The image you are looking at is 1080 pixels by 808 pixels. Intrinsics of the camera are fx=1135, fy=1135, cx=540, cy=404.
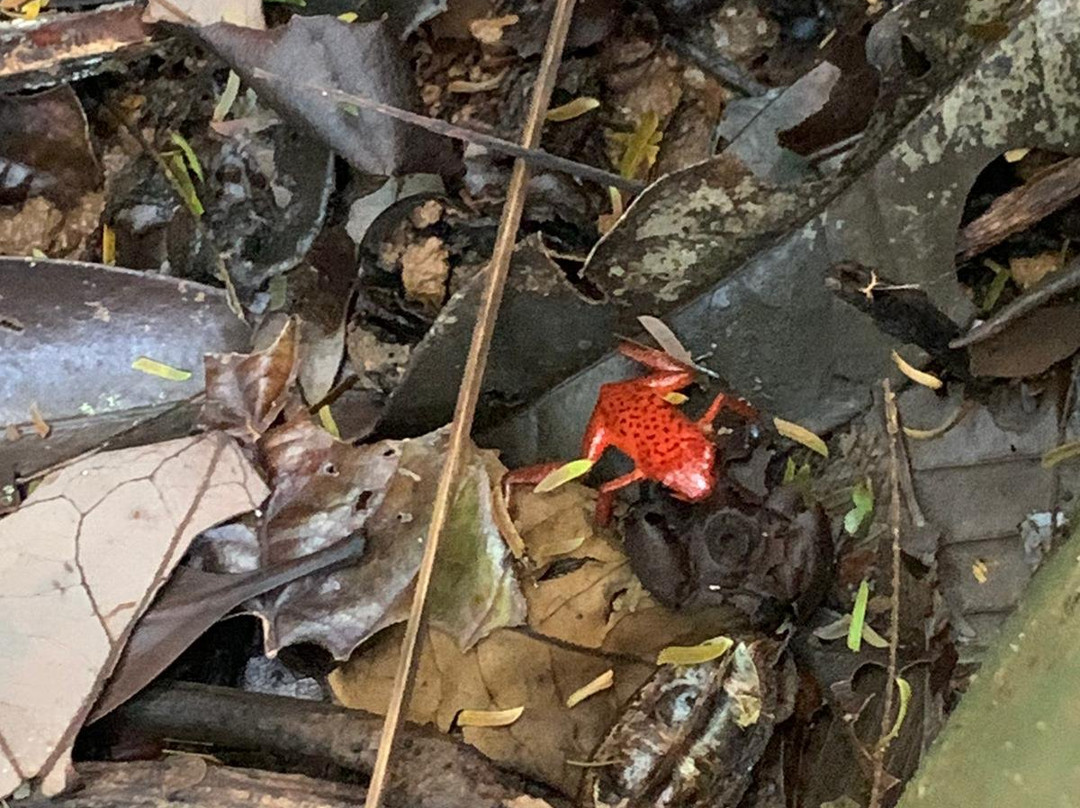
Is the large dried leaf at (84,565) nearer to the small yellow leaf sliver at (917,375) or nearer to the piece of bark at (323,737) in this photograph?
the piece of bark at (323,737)

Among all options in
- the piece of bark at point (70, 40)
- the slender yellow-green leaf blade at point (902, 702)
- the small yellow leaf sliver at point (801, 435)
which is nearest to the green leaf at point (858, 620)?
the slender yellow-green leaf blade at point (902, 702)

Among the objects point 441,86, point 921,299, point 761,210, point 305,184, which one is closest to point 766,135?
point 761,210

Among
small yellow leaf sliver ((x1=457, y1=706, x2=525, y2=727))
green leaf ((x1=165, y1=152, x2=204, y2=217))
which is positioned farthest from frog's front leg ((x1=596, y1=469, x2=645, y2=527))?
green leaf ((x1=165, y1=152, x2=204, y2=217))

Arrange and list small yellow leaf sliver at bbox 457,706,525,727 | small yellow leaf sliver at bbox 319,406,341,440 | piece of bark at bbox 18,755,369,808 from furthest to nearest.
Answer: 1. small yellow leaf sliver at bbox 319,406,341,440
2. small yellow leaf sliver at bbox 457,706,525,727
3. piece of bark at bbox 18,755,369,808

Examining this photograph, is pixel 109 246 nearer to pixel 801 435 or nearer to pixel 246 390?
pixel 246 390

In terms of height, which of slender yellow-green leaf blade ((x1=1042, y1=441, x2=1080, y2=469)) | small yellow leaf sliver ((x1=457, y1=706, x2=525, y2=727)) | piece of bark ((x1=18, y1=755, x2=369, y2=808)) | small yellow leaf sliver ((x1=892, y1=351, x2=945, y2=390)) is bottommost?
small yellow leaf sliver ((x1=457, y1=706, x2=525, y2=727))

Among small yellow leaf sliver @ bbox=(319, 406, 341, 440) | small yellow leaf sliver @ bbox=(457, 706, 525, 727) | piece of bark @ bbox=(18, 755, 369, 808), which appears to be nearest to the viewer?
piece of bark @ bbox=(18, 755, 369, 808)

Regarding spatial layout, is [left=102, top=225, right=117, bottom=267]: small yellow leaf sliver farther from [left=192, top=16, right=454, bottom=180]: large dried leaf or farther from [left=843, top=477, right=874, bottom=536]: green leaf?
[left=843, top=477, right=874, bottom=536]: green leaf

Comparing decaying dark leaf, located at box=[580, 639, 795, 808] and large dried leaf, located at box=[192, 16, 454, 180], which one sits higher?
large dried leaf, located at box=[192, 16, 454, 180]
